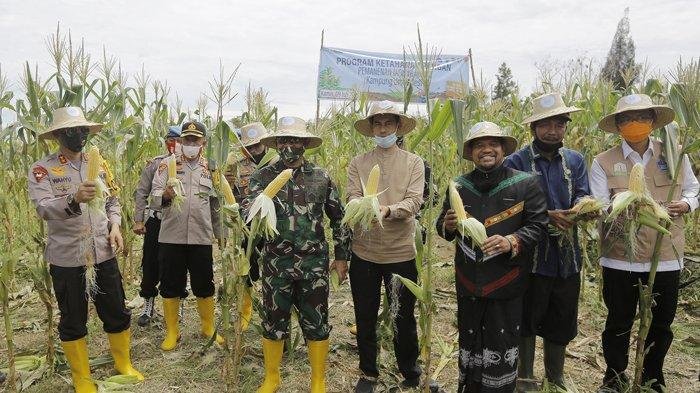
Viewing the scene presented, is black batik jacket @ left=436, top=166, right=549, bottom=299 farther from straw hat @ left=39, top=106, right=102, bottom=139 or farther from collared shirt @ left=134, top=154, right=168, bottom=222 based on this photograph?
collared shirt @ left=134, top=154, right=168, bottom=222

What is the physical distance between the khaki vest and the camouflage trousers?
1.78 metres

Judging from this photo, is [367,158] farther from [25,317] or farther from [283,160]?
[25,317]

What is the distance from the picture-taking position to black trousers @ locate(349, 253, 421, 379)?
3.21 meters

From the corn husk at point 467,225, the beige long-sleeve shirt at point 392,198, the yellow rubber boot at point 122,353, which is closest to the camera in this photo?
the corn husk at point 467,225

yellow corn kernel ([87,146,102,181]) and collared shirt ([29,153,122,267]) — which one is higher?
yellow corn kernel ([87,146,102,181])

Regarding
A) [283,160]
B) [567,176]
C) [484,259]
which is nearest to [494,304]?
[484,259]

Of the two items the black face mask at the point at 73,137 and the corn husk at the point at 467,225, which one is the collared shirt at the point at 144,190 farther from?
the corn husk at the point at 467,225

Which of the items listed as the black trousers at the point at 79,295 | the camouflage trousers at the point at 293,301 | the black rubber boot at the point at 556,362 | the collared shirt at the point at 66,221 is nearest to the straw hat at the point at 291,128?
the camouflage trousers at the point at 293,301

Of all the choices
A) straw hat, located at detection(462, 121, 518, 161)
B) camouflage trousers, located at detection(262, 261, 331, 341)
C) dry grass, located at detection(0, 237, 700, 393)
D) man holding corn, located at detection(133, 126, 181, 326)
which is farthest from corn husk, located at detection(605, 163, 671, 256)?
man holding corn, located at detection(133, 126, 181, 326)

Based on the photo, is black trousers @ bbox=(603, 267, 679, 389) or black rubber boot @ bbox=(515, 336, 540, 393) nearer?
black trousers @ bbox=(603, 267, 679, 389)

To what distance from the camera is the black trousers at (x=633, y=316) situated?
116 inches

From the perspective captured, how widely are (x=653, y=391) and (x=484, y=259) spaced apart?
1.59 meters

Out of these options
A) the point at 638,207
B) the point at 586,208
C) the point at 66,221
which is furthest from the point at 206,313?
the point at 638,207

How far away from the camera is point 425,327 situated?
269cm
